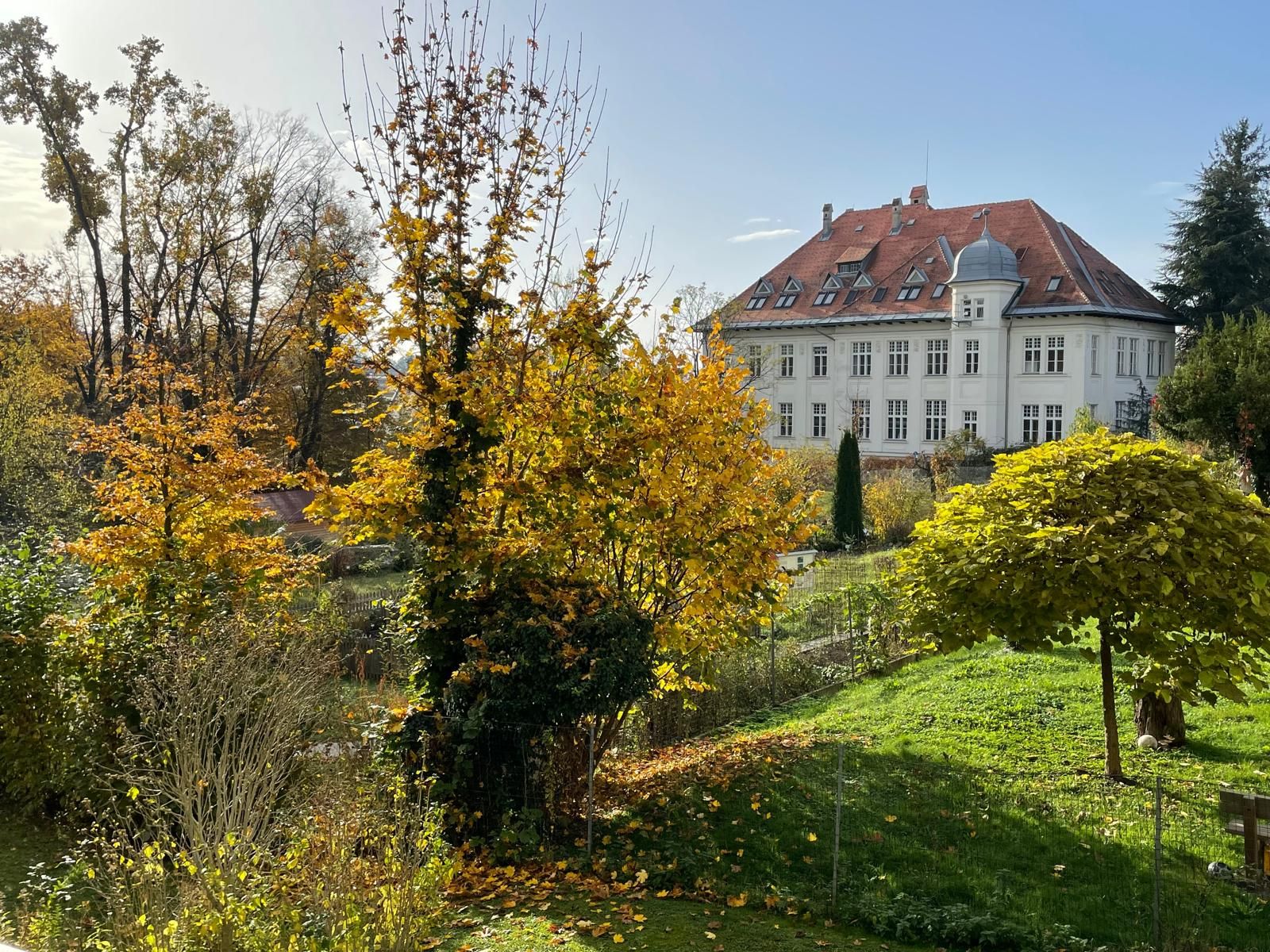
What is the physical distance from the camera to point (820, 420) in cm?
5050

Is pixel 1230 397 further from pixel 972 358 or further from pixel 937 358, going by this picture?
pixel 937 358

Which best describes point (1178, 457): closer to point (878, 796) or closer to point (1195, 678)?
point (1195, 678)

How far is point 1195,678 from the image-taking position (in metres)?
7.97

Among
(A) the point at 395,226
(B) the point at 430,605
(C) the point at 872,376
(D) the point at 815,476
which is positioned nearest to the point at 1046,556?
(B) the point at 430,605

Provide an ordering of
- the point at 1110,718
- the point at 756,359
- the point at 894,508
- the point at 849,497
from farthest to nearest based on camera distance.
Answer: the point at 756,359 < the point at 849,497 < the point at 894,508 < the point at 1110,718

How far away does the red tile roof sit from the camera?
43.6 m

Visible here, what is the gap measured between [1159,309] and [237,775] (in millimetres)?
49125

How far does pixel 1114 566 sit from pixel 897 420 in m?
40.9

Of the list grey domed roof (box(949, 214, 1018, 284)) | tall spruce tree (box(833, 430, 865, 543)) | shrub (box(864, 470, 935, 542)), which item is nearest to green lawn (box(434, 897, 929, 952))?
shrub (box(864, 470, 935, 542))

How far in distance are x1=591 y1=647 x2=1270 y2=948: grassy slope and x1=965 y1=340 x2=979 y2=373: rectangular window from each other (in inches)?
1384

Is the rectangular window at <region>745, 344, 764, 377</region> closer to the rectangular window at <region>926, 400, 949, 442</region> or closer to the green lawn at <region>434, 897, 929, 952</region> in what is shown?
the rectangular window at <region>926, 400, 949, 442</region>

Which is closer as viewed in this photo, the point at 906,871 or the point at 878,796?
the point at 906,871

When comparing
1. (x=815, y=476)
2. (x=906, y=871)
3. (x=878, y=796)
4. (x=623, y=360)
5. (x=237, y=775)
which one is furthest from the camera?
(x=815, y=476)

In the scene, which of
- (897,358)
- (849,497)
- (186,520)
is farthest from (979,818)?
(897,358)
